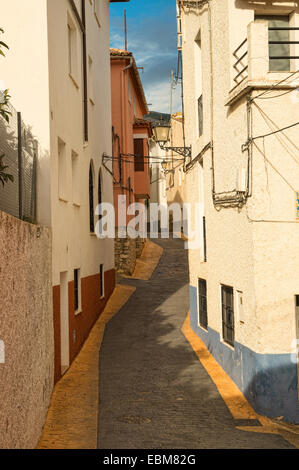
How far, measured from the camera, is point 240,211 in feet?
37.4

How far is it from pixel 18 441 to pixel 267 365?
16.2 ft

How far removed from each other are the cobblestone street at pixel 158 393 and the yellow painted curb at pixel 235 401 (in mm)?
138

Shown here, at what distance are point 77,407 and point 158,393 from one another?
1767 mm

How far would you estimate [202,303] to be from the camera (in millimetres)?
16172

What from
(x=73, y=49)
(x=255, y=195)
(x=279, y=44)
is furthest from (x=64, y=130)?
(x=255, y=195)

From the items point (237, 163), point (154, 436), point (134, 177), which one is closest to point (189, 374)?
point (154, 436)

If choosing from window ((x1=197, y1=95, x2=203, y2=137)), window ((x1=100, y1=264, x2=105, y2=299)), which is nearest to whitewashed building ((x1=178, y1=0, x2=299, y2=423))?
window ((x1=197, y1=95, x2=203, y2=137))

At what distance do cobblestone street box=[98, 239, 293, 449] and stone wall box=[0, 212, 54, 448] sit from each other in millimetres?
1339

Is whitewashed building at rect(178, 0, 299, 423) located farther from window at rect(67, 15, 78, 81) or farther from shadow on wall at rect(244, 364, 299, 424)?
window at rect(67, 15, 78, 81)

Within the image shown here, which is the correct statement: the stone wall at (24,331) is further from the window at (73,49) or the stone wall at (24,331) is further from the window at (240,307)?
the window at (73,49)

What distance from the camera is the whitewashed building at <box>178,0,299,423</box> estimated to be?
408 inches

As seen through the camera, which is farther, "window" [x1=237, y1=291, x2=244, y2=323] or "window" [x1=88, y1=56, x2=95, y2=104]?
"window" [x1=88, y1=56, x2=95, y2=104]

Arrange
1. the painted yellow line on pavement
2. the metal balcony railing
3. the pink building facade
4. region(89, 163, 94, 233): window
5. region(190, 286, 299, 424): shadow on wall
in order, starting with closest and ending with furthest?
region(190, 286, 299, 424): shadow on wall, the painted yellow line on pavement, the metal balcony railing, region(89, 163, 94, 233): window, the pink building facade

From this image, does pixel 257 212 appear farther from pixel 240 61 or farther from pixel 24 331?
pixel 24 331
